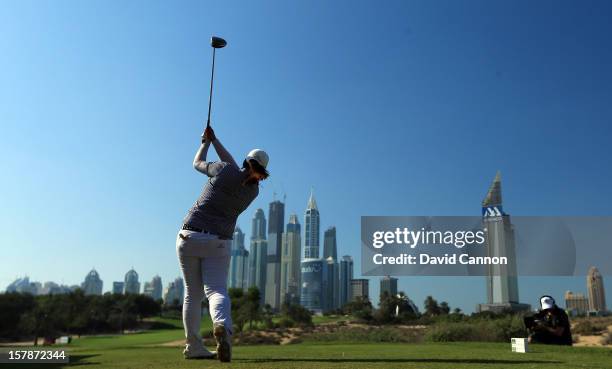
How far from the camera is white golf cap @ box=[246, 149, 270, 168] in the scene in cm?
514

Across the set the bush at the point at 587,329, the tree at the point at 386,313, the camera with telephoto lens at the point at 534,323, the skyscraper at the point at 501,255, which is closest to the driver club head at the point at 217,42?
the camera with telephoto lens at the point at 534,323

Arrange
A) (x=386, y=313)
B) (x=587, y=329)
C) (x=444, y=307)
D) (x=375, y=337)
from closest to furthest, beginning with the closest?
(x=375, y=337) < (x=587, y=329) < (x=386, y=313) < (x=444, y=307)

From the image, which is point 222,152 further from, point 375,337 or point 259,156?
point 375,337

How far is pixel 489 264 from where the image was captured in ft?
354

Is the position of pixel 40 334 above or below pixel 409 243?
below

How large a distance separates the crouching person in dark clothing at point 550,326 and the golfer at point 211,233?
632 cm

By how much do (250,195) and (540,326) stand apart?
6.42 meters

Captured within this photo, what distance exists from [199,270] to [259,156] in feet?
4.32

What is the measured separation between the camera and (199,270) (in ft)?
17.0

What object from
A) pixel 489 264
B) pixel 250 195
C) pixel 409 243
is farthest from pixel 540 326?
pixel 489 264

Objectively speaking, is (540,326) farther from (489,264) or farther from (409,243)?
(489,264)

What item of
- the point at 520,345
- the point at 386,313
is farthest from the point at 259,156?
the point at 386,313

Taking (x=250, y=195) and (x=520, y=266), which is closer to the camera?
(x=250, y=195)

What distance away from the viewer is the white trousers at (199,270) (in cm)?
500
